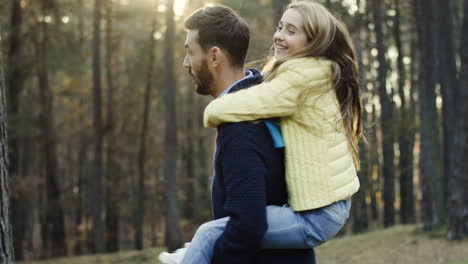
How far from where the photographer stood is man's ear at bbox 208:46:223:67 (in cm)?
267

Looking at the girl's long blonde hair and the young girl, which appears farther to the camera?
the girl's long blonde hair

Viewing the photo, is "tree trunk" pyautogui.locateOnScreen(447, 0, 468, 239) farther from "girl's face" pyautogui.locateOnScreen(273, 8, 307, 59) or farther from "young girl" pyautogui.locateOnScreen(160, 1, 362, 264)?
"young girl" pyautogui.locateOnScreen(160, 1, 362, 264)

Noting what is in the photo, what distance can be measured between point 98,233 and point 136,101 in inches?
395

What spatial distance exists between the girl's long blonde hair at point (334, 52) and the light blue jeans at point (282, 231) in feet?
1.40

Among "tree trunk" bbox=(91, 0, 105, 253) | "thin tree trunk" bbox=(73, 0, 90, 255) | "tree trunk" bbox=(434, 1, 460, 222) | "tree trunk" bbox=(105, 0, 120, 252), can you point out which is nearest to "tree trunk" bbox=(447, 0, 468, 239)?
"tree trunk" bbox=(434, 1, 460, 222)

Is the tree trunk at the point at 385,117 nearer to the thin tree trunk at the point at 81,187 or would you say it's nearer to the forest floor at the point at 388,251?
the forest floor at the point at 388,251

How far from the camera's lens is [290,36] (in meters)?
2.80

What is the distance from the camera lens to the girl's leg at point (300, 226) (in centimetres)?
249

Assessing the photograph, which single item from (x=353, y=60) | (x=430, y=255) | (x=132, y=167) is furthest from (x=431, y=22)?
Result: (x=132, y=167)

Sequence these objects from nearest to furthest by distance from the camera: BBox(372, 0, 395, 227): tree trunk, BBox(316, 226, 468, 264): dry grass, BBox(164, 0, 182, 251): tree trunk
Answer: BBox(316, 226, 468, 264): dry grass, BBox(164, 0, 182, 251): tree trunk, BBox(372, 0, 395, 227): tree trunk

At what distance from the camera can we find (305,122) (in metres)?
2.54

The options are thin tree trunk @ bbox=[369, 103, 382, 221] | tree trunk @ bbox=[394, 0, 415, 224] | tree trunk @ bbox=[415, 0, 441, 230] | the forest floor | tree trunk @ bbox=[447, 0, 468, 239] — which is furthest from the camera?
tree trunk @ bbox=[394, 0, 415, 224]

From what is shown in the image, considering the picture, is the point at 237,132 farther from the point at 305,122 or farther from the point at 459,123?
the point at 459,123

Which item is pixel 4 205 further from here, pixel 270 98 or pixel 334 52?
pixel 334 52
